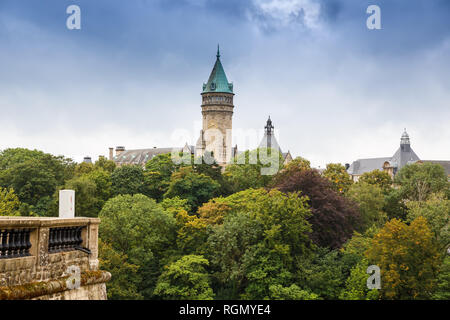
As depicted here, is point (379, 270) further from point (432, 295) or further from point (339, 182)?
point (339, 182)

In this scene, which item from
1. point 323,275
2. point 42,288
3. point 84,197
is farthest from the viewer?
point 84,197

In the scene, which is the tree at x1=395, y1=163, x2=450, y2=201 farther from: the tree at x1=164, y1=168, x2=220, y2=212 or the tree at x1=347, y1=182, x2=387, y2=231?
the tree at x1=164, y1=168, x2=220, y2=212

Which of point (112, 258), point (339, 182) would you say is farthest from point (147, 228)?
point (339, 182)

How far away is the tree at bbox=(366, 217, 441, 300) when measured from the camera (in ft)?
96.7

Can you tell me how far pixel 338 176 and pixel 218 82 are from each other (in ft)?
137

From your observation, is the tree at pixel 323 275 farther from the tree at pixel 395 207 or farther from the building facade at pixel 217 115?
the building facade at pixel 217 115

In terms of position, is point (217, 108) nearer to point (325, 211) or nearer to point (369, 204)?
point (369, 204)

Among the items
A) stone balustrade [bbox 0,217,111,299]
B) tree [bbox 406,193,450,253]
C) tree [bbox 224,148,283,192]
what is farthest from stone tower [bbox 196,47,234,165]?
stone balustrade [bbox 0,217,111,299]

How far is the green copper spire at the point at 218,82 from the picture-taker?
106m

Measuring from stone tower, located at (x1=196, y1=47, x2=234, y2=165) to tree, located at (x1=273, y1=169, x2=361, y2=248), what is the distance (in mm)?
63229

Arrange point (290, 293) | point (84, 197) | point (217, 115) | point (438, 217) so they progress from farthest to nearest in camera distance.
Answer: point (217, 115) → point (84, 197) → point (438, 217) → point (290, 293)

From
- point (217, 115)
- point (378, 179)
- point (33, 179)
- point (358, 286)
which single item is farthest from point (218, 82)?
point (358, 286)

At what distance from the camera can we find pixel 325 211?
40.5m

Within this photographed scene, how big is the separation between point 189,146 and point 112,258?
3596 inches
